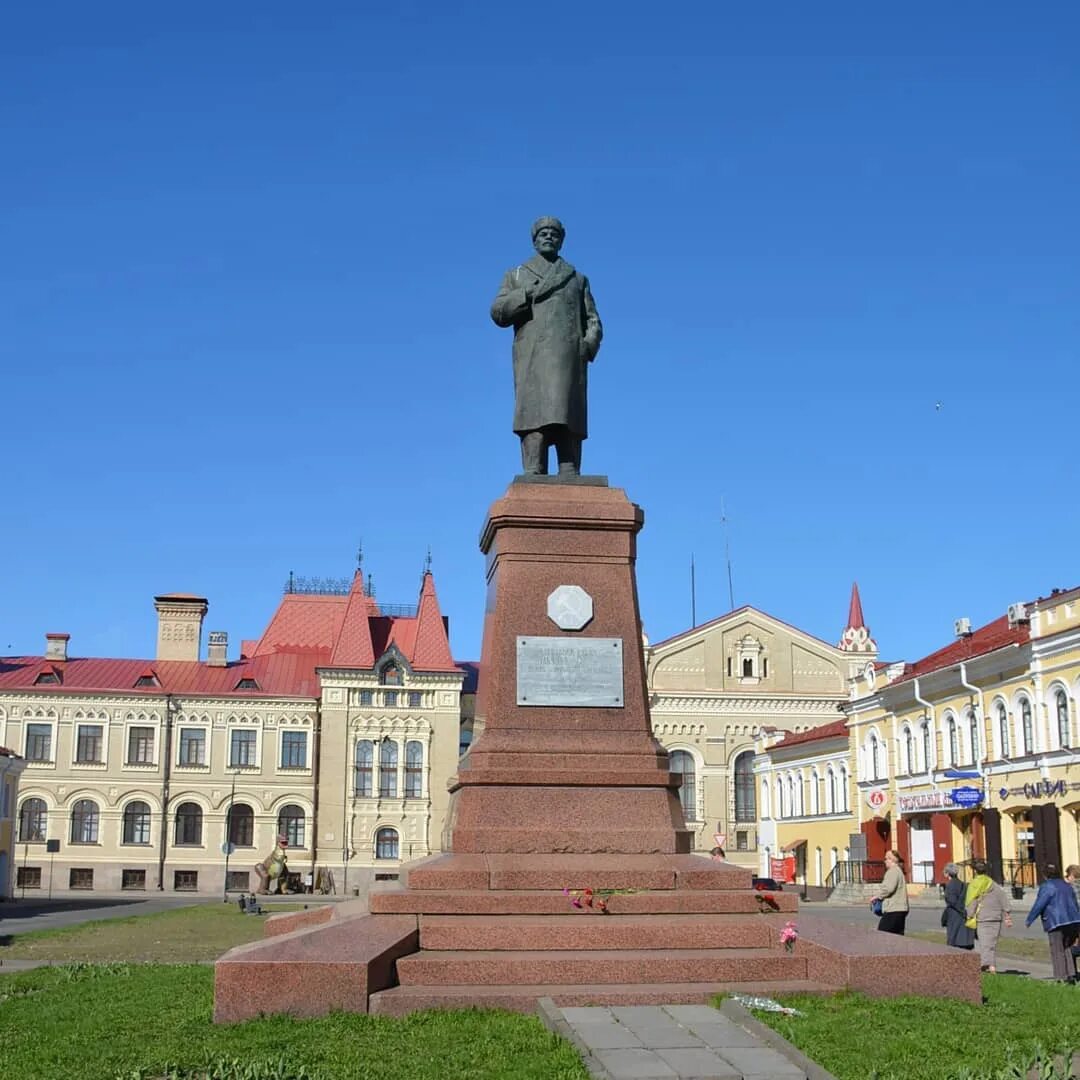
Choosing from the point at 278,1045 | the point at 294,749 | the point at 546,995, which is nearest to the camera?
the point at 278,1045

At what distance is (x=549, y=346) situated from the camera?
13281 mm

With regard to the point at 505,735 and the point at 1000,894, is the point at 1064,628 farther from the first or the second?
the point at 505,735

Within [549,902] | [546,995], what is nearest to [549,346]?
[549,902]

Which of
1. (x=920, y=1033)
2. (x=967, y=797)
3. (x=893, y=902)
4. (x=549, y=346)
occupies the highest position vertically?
(x=549, y=346)

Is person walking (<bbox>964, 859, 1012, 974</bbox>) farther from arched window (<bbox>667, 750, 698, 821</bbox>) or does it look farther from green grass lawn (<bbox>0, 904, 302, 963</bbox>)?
arched window (<bbox>667, 750, 698, 821</bbox>)

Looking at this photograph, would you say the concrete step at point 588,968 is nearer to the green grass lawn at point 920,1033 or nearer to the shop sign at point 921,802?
the green grass lawn at point 920,1033

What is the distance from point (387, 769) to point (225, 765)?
7.27m

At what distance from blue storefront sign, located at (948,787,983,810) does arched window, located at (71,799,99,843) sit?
37.9 m

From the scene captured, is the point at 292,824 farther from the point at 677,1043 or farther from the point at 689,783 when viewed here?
the point at 677,1043

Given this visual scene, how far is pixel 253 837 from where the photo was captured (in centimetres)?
5912

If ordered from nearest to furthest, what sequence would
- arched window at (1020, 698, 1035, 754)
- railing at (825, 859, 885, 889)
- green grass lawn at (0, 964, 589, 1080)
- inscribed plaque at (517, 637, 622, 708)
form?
green grass lawn at (0, 964, 589, 1080)
inscribed plaque at (517, 637, 622, 708)
arched window at (1020, 698, 1035, 754)
railing at (825, 859, 885, 889)

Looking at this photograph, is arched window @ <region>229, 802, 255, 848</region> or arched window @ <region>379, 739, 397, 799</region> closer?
arched window @ <region>229, 802, 255, 848</region>

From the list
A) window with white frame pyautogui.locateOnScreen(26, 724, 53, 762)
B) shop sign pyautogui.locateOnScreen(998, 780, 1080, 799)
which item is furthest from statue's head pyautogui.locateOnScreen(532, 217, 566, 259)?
window with white frame pyautogui.locateOnScreen(26, 724, 53, 762)

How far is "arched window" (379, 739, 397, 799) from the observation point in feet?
197
